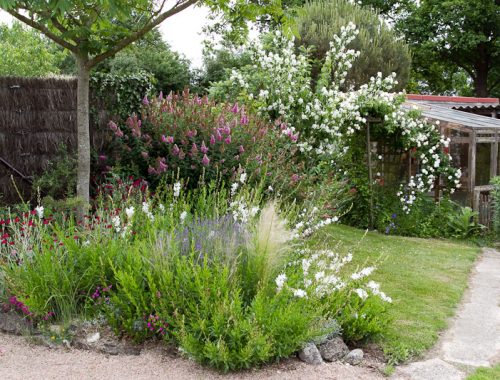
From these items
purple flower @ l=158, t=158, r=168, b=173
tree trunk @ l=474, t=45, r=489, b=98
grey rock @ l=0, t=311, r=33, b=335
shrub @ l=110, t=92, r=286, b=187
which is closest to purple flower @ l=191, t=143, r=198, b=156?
shrub @ l=110, t=92, r=286, b=187

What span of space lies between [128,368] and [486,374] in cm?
239

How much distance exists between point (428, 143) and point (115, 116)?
5474 mm

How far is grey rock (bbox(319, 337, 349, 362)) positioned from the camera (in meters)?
4.05

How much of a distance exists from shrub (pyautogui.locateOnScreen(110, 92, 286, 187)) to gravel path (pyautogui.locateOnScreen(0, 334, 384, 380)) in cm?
305

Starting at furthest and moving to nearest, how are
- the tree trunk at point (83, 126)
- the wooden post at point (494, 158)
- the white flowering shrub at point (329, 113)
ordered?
the wooden post at point (494, 158), the white flowering shrub at point (329, 113), the tree trunk at point (83, 126)

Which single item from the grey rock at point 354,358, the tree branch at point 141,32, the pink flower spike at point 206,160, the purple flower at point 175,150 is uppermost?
the tree branch at point 141,32

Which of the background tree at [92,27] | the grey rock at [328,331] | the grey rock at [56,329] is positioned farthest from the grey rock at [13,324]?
the grey rock at [328,331]

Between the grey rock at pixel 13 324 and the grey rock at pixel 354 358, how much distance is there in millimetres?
2346

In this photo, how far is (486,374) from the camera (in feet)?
12.8

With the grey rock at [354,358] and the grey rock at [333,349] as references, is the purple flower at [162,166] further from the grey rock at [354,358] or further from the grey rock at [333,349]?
the grey rock at [354,358]

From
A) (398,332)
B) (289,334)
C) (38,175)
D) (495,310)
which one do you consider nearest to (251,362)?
(289,334)

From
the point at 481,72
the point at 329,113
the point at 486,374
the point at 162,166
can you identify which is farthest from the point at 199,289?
the point at 481,72

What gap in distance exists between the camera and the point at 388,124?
991 centimetres

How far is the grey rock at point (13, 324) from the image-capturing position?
171 inches
